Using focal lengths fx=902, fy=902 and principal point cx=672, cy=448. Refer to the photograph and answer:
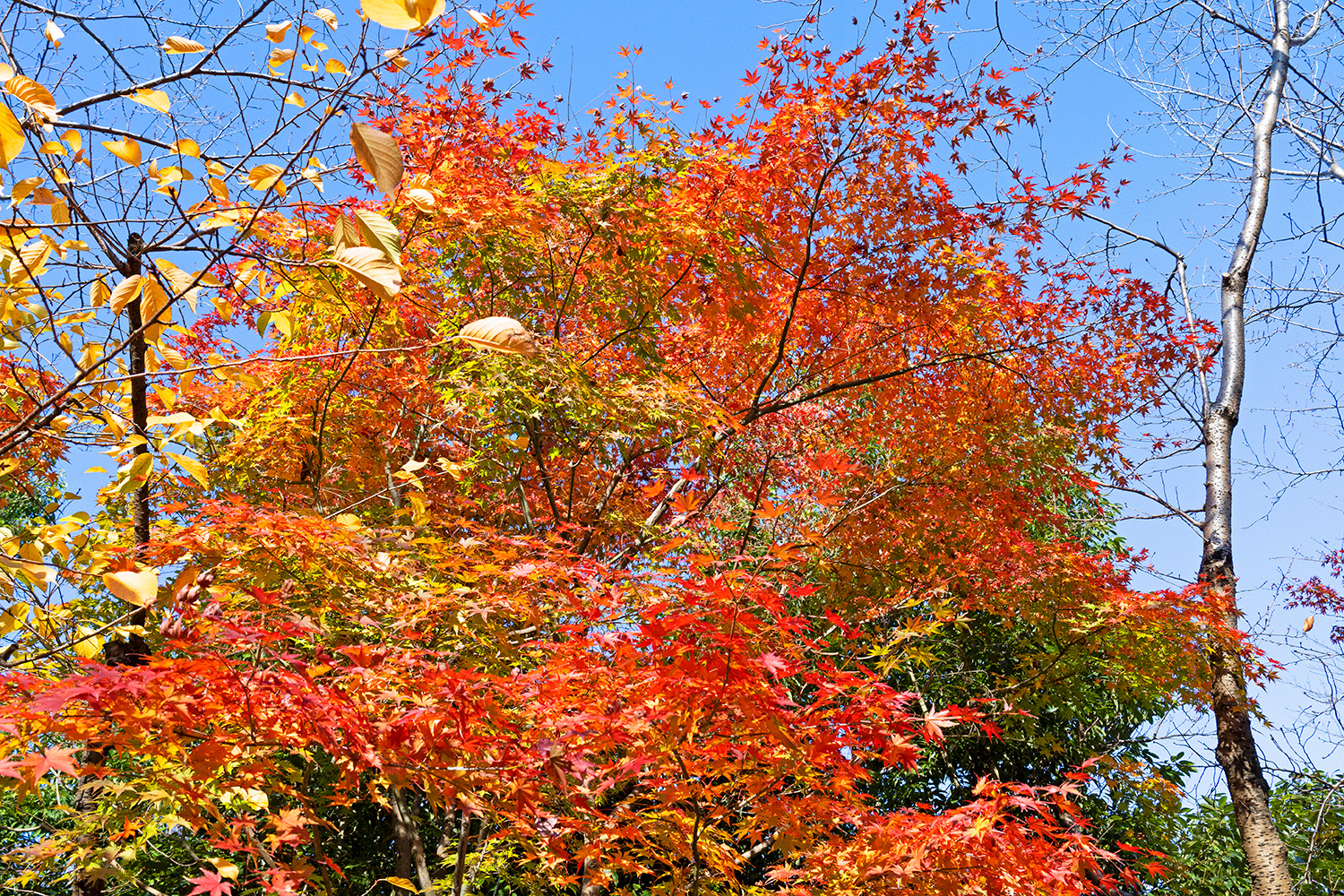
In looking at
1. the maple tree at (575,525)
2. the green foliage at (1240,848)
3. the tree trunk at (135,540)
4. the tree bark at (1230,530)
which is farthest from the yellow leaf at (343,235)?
the green foliage at (1240,848)

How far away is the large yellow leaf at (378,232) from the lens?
6.46 feet

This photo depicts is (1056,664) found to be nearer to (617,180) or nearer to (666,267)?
(666,267)

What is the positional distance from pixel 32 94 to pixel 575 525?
414 centimetres

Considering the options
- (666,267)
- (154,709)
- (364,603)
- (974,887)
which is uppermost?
(666,267)

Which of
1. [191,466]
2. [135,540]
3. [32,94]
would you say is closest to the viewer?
[32,94]

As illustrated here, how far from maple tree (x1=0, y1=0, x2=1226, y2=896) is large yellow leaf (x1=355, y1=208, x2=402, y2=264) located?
0.06ft

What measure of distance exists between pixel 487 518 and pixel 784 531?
329 cm

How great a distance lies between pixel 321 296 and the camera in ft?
20.5

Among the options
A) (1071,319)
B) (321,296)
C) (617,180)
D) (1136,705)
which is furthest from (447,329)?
(1136,705)

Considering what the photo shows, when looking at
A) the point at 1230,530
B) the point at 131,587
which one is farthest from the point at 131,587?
the point at 1230,530

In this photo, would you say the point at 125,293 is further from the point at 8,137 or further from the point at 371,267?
the point at 371,267

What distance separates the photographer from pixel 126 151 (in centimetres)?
242

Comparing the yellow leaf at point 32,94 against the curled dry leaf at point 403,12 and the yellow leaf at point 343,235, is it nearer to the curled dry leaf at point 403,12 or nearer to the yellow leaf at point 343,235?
the yellow leaf at point 343,235

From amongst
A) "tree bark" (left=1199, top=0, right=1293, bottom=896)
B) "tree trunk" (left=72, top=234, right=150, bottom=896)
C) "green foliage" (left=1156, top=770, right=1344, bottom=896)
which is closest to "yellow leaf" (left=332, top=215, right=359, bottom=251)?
"tree trunk" (left=72, top=234, right=150, bottom=896)
